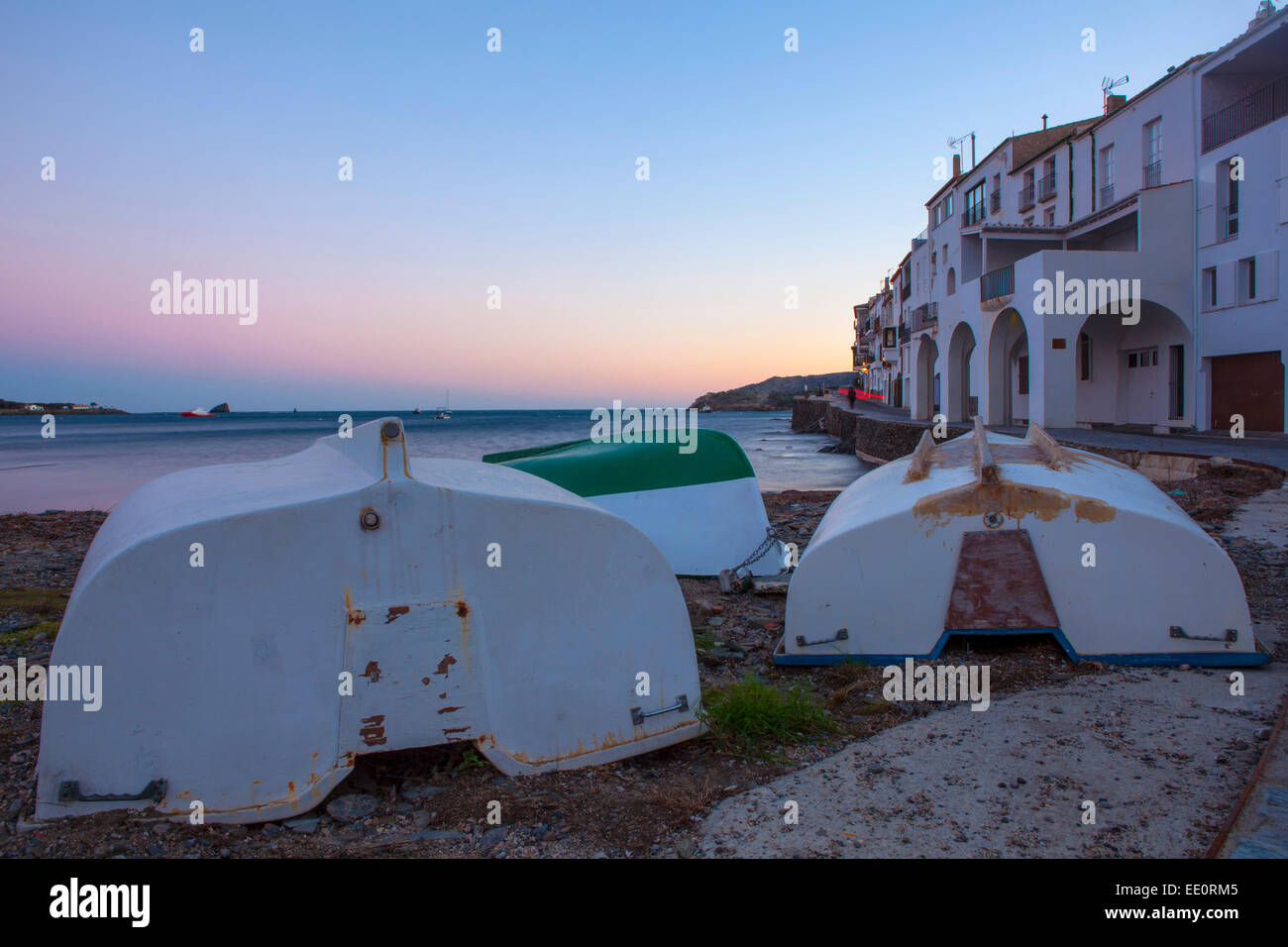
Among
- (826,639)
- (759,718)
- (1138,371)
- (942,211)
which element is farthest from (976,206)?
(759,718)

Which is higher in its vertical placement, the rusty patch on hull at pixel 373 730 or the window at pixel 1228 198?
the window at pixel 1228 198

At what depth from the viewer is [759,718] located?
410 centimetres

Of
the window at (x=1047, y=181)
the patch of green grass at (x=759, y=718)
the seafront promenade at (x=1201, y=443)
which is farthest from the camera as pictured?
the window at (x=1047, y=181)

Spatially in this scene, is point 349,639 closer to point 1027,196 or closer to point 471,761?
point 471,761

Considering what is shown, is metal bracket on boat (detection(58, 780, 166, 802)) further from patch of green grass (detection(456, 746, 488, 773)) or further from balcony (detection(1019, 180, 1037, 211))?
balcony (detection(1019, 180, 1037, 211))

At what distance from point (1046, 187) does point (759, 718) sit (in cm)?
3040

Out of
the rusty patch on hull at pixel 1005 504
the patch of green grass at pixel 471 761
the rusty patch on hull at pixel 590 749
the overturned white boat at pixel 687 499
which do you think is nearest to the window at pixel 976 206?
the overturned white boat at pixel 687 499

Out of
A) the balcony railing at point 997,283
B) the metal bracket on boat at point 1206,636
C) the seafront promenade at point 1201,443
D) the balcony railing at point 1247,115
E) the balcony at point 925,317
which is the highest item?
the balcony railing at point 1247,115

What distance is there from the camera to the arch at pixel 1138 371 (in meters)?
20.8

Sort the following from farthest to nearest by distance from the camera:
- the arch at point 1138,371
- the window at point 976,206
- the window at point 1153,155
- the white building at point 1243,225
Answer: the window at point 976,206
the window at point 1153,155
the arch at point 1138,371
the white building at point 1243,225

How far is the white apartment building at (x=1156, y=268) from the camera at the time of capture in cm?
1766

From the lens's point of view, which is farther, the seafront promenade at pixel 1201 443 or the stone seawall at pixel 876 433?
the stone seawall at pixel 876 433

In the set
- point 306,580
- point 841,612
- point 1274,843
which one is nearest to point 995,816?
point 1274,843

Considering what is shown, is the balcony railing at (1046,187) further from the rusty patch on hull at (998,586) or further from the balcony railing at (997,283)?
the rusty patch on hull at (998,586)
